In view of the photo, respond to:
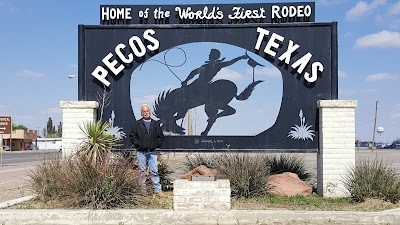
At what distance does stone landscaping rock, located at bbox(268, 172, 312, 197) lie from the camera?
1067 centimetres

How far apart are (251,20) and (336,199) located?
5.01 meters

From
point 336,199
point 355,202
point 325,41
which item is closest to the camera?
point 355,202

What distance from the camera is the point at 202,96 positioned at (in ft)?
38.7

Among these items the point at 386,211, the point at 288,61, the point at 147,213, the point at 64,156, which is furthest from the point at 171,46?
the point at 386,211

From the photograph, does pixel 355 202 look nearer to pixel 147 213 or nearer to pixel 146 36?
pixel 147 213

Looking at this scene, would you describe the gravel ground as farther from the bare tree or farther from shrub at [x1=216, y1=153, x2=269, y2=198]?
shrub at [x1=216, y1=153, x2=269, y2=198]

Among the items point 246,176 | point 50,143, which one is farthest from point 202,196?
point 50,143

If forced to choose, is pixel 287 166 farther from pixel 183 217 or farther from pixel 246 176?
pixel 183 217

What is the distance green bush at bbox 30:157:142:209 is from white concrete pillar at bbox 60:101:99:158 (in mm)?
1978

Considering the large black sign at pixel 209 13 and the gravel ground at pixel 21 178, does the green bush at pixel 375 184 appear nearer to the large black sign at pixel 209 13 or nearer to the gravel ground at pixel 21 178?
the gravel ground at pixel 21 178

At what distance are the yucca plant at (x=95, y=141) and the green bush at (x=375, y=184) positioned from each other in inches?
220

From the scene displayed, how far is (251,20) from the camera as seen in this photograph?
11.8 metres

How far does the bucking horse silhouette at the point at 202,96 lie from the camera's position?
38.6ft

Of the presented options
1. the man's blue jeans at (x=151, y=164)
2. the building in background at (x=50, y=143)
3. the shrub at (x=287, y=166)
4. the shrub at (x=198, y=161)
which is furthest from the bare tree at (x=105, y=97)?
the building in background at (x=50, y=143)
